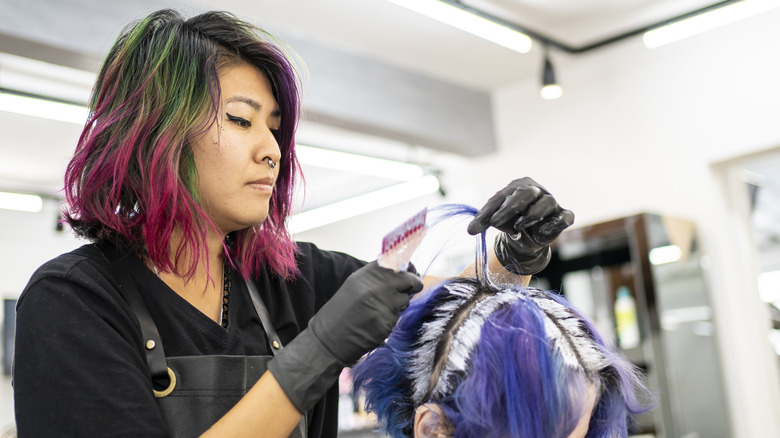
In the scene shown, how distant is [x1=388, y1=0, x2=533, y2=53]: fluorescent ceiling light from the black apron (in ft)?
7.39

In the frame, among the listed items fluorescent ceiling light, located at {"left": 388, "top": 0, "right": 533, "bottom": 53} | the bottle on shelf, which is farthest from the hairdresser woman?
the bottle on shelf

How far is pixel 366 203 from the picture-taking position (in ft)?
24.7

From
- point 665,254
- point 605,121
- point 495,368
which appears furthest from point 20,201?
point 495,368

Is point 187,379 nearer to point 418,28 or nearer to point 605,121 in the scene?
point 418,28

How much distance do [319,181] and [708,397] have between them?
15.0 feet

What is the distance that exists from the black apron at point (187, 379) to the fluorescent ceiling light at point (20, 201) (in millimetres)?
6160

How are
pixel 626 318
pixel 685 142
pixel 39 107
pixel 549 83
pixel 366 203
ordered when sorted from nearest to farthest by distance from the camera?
pixel 39 107 < pixel 549 83 < pixel 685 142 < pixel 626 318 < pixel 366 203

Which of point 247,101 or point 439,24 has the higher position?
point 439,24

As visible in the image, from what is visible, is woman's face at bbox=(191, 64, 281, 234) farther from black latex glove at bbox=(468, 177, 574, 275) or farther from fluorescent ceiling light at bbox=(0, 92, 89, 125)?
fluorescent ceiling light at bbox=(0, 92, 89, 125)

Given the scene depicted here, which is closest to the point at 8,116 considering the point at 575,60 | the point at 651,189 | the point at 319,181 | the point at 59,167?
the point at 59,167

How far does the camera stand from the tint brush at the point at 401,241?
1.08m

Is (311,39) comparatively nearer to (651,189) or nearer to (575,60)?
(575,60)

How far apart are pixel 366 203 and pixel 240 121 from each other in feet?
20.4

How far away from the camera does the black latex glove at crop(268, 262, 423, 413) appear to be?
41.6 inches
